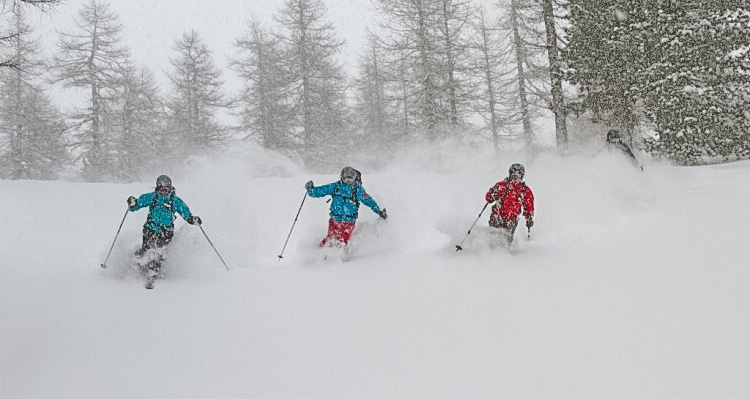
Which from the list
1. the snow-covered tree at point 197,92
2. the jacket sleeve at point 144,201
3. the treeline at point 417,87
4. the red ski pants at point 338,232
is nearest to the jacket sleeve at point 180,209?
the jacket sleeve at point 144,201

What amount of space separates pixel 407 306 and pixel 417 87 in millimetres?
16891

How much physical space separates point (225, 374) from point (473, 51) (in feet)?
70.0

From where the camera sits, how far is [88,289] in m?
7.61

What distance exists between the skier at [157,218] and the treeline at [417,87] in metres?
9.52

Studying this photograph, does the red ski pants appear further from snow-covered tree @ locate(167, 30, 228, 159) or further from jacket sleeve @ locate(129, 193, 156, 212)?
snow-covered tree @ locate(167, 30, 228, 159)

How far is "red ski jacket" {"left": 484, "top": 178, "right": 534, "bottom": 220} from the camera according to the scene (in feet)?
28.5

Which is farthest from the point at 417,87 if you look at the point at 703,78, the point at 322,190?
the point at 322,190

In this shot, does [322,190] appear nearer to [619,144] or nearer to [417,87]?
[619,144]

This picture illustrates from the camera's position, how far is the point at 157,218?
821 cm

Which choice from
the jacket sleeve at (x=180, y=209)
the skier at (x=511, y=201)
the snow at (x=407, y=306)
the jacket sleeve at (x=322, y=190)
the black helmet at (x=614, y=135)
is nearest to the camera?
the snow at (x=407, y=306)

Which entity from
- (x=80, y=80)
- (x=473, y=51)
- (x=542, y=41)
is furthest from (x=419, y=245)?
(x=80, y=80)

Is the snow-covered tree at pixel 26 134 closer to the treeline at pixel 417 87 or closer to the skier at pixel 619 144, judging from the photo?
the treeline at pixel 417 87

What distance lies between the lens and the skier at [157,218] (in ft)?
26.6

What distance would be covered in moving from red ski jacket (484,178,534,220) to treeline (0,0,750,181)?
7.67 metres
